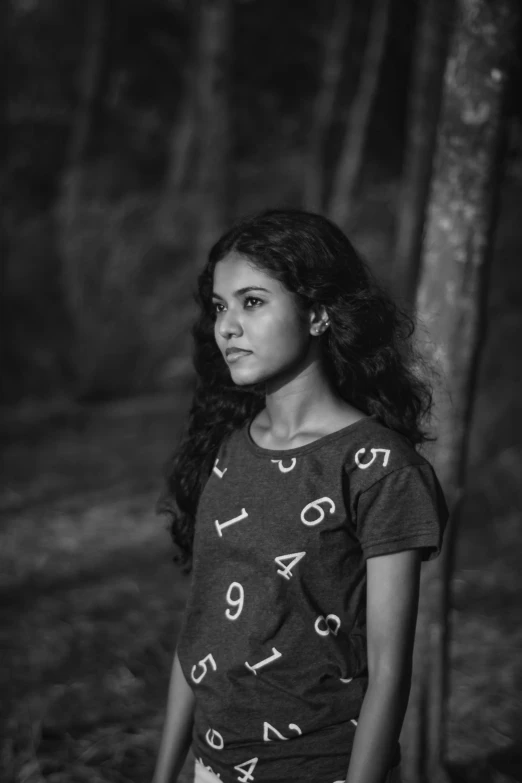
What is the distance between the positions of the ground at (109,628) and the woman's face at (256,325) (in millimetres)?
1653

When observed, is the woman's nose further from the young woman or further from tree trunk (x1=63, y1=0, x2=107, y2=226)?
tree trunk (x1=63, y1=0, x2=107, y2=226)

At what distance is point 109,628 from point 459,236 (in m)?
2.99

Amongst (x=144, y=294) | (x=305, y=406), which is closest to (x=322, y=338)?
(x=305, y=406)

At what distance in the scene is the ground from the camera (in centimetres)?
329

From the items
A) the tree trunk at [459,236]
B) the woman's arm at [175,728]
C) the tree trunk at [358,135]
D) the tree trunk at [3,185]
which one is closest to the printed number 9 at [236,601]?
the woman's arm at [175,728]

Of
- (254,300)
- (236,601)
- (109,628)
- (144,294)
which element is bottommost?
(109,628)

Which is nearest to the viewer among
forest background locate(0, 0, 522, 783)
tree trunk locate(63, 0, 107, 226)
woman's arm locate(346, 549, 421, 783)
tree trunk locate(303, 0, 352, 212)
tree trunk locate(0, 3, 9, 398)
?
woman's arm locate(346, 549, 421, 783)

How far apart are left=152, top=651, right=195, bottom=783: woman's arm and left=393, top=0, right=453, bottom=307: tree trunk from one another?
15.6 ft

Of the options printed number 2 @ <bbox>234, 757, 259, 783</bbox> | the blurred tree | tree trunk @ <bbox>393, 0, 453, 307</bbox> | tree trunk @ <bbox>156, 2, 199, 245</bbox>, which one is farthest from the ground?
tree trunk @ <bbox>156, 2, 199, 245</bbox>

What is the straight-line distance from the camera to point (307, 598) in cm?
167

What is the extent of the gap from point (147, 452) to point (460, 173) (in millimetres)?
5805

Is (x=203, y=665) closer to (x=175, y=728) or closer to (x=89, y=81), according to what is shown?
(x=175, y=728)

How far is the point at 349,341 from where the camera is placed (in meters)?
1.87

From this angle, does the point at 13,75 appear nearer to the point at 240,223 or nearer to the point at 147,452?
the point at 147,452
